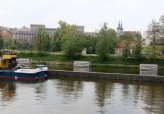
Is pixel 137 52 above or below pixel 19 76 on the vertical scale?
above

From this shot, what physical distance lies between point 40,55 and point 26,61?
3089cm

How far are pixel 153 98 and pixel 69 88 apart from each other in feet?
34.2

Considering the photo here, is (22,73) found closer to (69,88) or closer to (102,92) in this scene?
(69,88)

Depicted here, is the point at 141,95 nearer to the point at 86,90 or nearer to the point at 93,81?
the point at 86,90

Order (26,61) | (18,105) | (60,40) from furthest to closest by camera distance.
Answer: (60,40)
(26,61)
(18,105)

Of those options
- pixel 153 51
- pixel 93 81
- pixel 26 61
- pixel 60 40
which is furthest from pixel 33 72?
pixel 60 40

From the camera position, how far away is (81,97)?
35.8 m

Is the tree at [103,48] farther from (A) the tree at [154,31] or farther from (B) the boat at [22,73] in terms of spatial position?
(B) the boat at [22,73]

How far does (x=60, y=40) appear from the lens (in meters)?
108

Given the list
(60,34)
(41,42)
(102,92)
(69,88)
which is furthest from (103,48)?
(102,92)

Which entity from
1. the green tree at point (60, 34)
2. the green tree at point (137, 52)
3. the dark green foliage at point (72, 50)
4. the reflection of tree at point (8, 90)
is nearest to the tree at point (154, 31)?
the green tree at point (137, 52)

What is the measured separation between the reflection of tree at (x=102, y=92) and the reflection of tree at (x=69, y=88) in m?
2.19

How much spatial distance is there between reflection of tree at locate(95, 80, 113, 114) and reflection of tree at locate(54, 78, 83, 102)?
2.19m

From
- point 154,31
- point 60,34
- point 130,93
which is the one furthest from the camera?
point 60,34
